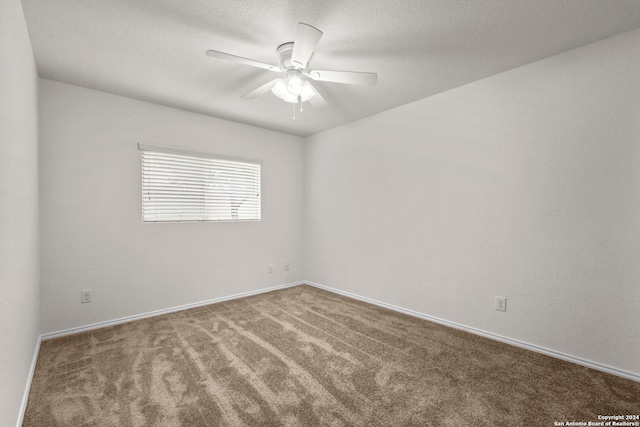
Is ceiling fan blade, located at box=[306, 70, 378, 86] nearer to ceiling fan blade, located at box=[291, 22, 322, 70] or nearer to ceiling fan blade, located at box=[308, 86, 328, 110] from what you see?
ceiling fan blade, located at box=[291, 22, 322, 70]

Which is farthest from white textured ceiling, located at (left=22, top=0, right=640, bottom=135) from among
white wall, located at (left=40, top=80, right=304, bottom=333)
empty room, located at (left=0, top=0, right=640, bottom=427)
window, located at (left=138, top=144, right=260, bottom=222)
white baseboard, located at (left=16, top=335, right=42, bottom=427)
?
white baseboard, located at (left=16, top=335, right=42, bottom=427)

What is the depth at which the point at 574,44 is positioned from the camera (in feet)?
6.61

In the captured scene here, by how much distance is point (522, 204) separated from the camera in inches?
91.7

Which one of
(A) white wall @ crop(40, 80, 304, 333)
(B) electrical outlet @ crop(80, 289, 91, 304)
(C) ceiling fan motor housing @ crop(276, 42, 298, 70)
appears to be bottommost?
(B) electrical outlet @ crop(80, 289, 91, 304)

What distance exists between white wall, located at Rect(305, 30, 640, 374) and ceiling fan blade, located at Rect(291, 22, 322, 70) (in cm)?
173

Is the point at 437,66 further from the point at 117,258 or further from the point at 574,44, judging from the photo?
the point at 117,258

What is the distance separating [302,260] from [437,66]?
3.23m

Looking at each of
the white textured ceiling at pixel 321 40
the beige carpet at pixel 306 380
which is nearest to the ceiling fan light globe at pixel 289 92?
the white textured ceiling at pixel 321 40

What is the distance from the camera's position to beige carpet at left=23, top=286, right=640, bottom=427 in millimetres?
1540

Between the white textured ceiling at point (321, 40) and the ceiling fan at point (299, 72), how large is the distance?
16 centimetres

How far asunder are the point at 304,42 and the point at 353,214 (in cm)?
241

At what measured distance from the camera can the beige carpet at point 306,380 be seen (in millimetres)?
1540

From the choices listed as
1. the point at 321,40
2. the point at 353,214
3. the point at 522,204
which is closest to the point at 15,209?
the point at 321,40

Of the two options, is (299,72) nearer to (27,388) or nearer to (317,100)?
(317,100)
